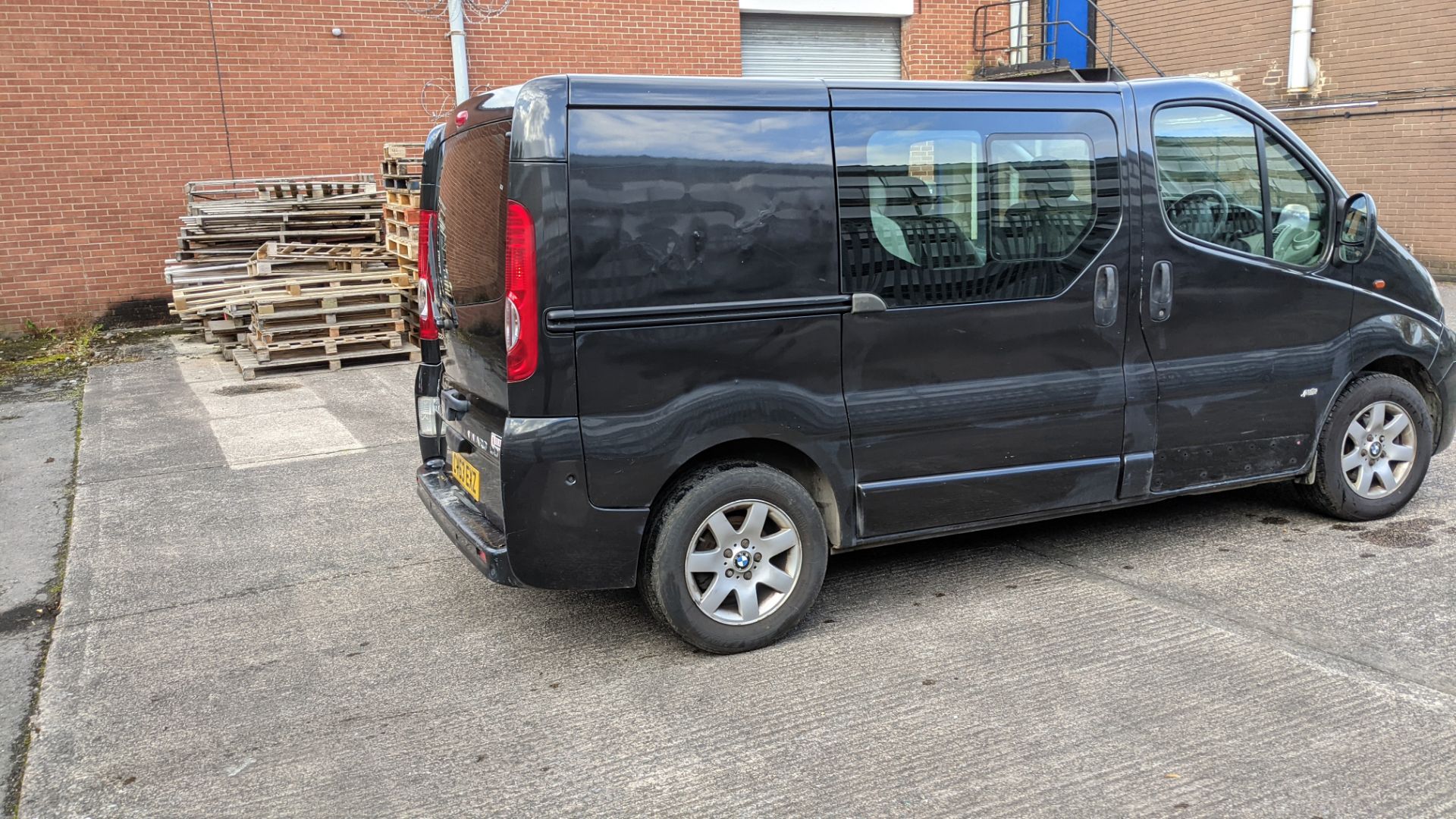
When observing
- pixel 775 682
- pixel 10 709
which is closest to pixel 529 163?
pixel 775 682

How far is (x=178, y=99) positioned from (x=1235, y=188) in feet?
38.1

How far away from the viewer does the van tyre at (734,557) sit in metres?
3.87

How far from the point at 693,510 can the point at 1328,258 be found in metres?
3.24

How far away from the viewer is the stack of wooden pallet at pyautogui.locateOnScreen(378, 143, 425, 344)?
10.5 metres

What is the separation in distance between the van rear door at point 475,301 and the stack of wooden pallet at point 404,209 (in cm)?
609

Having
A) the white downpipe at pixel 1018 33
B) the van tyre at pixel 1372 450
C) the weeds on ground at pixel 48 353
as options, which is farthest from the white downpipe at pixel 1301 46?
the weeds on ground at pixel 48 353

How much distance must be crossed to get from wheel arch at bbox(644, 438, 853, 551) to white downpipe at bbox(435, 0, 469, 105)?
10.4m

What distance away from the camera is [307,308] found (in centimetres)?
1026

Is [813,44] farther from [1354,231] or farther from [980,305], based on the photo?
[980,305]

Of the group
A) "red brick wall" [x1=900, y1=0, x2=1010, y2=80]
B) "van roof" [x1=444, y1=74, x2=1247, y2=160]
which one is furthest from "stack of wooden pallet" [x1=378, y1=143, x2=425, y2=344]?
"red brick wall" [x1=900, y1=0, x2=1010, y2=80]

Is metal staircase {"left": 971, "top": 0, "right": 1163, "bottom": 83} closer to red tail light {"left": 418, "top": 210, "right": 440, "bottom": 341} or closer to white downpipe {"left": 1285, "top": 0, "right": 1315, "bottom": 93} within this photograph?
white downpipe {"left": 1285, "top": 0, "right": 1315, "bottom": 93}

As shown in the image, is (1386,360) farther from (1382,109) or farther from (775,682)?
(1382,109)

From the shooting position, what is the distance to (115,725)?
11.9 ft

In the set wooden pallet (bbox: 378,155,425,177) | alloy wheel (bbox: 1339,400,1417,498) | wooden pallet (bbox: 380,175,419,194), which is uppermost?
wooden pallet (bbox: 378,155,425,177)
